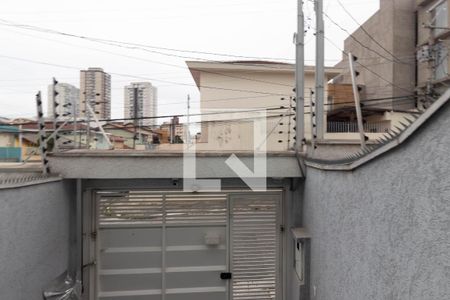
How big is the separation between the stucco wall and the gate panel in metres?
2.08

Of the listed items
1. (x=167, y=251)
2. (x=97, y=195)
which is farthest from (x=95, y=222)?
(x=167, y=251)

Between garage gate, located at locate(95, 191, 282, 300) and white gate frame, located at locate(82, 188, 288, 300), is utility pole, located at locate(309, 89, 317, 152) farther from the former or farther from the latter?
garage gate, located at locate(95, 191, 282, 300)

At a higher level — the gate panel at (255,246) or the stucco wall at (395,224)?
the stucco wall at (395,224)

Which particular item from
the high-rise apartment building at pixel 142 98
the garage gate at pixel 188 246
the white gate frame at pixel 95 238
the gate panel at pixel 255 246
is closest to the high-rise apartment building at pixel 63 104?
the white gate frame at pixel 95 238

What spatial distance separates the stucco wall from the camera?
5.13ft

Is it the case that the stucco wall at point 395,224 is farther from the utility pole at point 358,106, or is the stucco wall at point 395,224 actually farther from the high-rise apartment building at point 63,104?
the high-rise apartment building at point 63,104

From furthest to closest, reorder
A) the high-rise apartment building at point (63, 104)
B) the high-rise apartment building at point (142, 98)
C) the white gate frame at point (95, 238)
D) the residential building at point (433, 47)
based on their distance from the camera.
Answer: the high-rise apartment building at point (142, 98) < the white gate frame at point (95, 238) < the high-rise apartment building at point (63, 104) < the residential building at point (433, 47)

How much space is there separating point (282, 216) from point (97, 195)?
10.5 feet

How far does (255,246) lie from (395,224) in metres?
3.61

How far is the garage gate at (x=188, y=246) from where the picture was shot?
514 centimetres

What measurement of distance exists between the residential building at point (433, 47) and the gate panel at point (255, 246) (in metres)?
3.00

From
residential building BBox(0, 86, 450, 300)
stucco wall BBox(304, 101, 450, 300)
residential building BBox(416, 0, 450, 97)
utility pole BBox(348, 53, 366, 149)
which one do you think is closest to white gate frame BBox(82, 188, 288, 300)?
residential building BBox(0, 86, 450, 300)

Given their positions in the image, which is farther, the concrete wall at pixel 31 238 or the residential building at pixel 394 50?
the residential building at pixel 394 50

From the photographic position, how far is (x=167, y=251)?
206 inches
